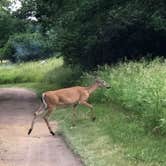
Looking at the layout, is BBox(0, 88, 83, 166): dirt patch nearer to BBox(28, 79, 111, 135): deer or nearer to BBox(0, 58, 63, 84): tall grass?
BBox(28, 79, 111, 135): deer

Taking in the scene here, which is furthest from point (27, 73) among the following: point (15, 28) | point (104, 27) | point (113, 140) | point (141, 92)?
point (113, 140)

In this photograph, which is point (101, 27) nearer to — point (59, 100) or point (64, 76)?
point (64, 76)

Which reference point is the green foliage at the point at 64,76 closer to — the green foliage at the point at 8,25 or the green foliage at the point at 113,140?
the green foliage at the point at 8,25

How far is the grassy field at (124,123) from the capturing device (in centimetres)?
1191

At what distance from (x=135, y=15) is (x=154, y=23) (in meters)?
1.17

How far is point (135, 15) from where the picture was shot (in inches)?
1072

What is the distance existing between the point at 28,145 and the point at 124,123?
8.04 ft

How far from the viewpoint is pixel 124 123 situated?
1546cm

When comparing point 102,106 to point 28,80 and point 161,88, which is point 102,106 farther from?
point 28,80

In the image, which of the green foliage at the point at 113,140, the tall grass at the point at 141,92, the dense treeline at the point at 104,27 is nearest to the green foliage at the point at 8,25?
the dense treeline at the point at 104,27

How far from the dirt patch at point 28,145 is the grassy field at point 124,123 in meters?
0.32

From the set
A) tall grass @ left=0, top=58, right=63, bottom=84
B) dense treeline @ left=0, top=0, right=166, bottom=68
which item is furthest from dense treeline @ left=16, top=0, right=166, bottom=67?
tall grass @ left=0, top=58, right=63, bottom=84

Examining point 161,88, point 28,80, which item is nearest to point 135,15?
point 161,88

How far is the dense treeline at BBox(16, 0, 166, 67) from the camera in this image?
27406mm
